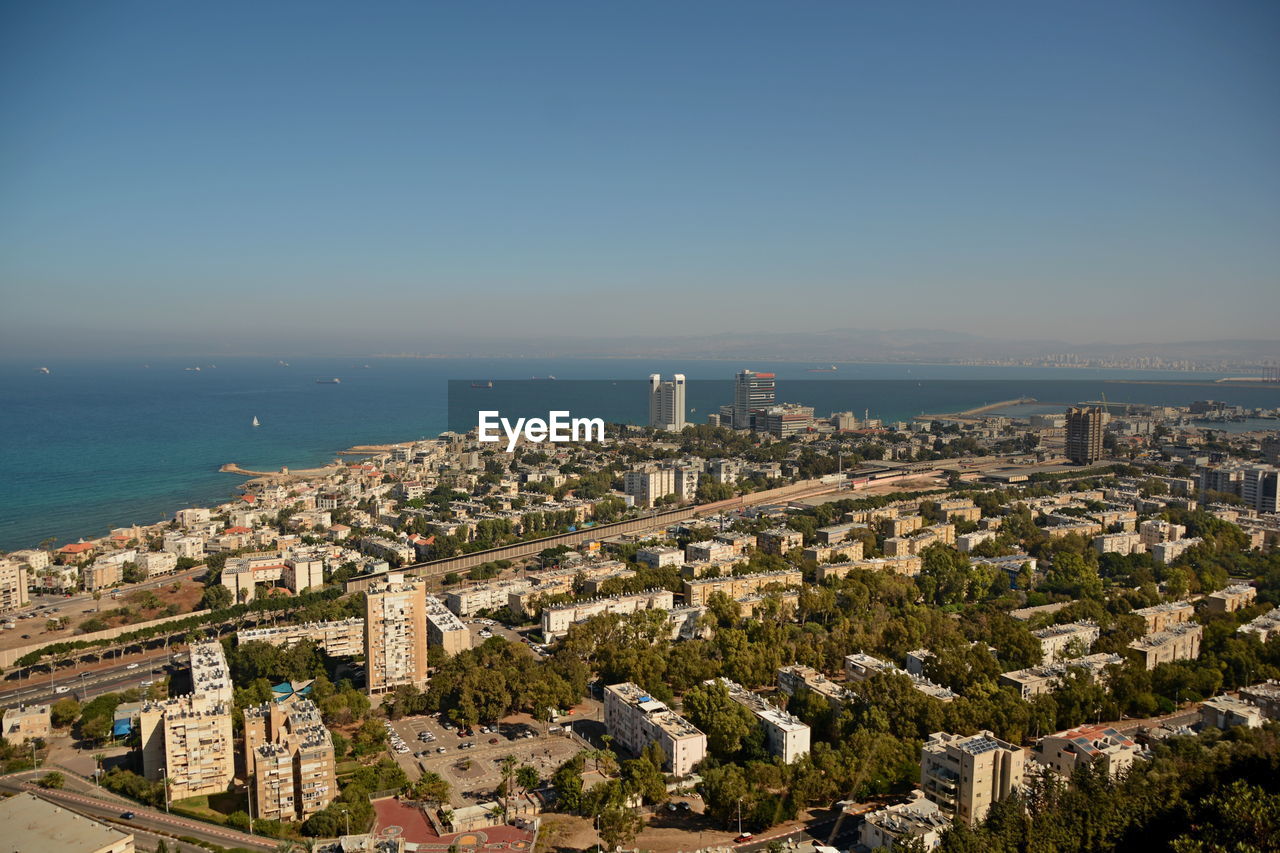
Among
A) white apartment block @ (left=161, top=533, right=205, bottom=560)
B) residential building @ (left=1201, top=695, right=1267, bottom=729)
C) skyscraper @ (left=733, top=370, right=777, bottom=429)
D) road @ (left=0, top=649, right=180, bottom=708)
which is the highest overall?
skyscraper @ (left=733, top=370, right=777, bottom=429)

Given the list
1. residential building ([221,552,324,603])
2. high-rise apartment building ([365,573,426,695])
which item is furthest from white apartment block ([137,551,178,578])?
high-rise apartment building ([365,573,426,695])

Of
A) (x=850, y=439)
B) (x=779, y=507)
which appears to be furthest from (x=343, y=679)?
(x=850, y=439)

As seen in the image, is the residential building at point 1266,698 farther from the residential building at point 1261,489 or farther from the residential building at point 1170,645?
the residential building at point 1261,489

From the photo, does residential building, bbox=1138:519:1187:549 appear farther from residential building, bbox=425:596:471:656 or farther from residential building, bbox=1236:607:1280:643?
residential building, bbox=425:596:471:656

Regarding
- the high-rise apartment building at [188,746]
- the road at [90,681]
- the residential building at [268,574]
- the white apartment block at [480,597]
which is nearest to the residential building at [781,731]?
the high-rise apartment building at [188,746]

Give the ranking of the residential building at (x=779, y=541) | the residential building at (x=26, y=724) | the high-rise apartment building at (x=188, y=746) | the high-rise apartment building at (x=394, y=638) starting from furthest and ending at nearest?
the residential building at (x=779, y=541) < the high-rise apartment building at (x=394, y=638) < the residential building at (x=26, y=724) < the high-rise apartment building at (x=188, y=746)

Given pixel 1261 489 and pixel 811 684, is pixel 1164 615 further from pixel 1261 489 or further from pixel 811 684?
pixel 1261 489
